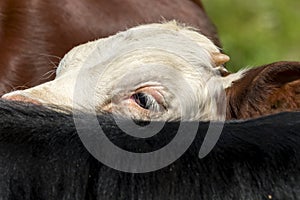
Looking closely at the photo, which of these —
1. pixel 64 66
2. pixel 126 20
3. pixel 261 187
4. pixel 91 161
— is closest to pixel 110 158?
pixel 91 161

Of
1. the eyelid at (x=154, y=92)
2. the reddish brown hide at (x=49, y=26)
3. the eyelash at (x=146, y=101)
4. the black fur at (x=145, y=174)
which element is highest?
the black fur at (x=145, y=174)

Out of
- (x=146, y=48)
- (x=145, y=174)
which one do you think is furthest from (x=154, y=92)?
(x=145, y=174)

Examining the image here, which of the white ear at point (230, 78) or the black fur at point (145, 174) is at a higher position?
the black fur at point (145, 174)

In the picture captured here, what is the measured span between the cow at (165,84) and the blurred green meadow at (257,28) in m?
2.12

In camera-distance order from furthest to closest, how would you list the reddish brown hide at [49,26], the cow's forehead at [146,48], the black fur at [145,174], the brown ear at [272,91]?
the reddish brown hide at [49,26] → the cow's forehead at [146,48] → the brown ear at [272,91] → the black fur at [145,174]

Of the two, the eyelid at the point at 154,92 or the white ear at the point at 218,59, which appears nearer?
the eyelid at the point at 154,92

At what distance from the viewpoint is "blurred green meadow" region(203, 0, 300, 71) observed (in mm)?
4348

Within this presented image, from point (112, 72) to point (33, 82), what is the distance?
2.30 feet

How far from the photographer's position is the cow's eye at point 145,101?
187 centimetres

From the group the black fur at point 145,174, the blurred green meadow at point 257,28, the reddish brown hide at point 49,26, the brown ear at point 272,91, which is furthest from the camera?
the blurred green meadow at point 257,28

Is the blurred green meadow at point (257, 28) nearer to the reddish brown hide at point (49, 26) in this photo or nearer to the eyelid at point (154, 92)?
the reddish brown hide at point (49, 26)

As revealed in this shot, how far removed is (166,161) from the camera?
1036mm

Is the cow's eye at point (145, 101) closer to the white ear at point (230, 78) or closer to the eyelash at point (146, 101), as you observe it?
the eyelash at point (146, 101)

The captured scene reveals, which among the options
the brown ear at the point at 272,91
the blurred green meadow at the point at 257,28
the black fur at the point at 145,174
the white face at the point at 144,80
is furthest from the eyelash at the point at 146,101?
the blurred green meadow at the point at 257,28
